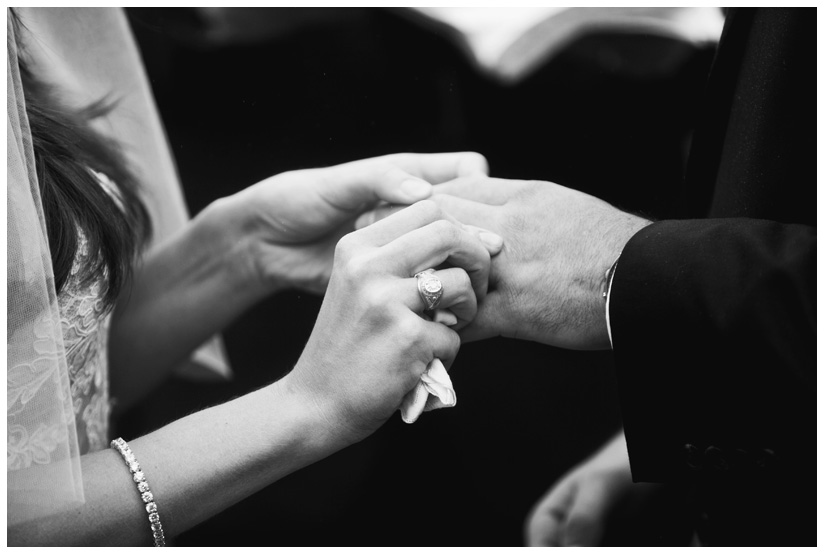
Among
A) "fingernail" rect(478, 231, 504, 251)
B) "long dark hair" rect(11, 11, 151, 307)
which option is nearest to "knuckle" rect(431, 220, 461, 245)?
"fingernail" rect(478, 231, 504, 251)

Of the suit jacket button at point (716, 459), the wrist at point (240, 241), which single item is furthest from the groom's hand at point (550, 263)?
the wrist at point (240, 241)

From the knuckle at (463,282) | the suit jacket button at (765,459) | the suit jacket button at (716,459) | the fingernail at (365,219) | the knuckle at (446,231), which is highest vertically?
the knuckle at (446,231)

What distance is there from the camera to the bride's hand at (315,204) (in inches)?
38.8

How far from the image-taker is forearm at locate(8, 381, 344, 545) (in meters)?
0.74

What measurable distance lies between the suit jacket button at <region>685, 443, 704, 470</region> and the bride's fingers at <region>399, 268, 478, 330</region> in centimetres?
30

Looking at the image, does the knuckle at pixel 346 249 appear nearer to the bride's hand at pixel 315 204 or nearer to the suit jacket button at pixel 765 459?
the bride's hand at pixel 315 204

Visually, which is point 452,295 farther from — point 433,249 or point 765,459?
point 765,459

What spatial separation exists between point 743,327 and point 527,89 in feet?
2.01

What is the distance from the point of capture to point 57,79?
1.01 m

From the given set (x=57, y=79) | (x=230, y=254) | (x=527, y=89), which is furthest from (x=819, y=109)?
(x=57, y=79)

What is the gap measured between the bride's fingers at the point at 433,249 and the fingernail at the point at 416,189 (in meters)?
0.13

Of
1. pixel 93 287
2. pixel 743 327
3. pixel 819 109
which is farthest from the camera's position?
pixel 93 287
